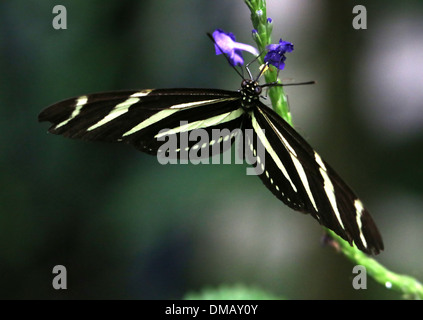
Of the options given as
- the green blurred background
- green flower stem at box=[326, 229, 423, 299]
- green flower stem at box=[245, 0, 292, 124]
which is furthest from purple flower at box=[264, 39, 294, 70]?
the green blurred background

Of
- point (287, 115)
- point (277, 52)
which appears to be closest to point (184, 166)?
point (287, 115)

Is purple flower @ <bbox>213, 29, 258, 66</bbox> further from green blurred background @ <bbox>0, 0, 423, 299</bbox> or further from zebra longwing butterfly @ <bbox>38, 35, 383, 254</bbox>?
green blurred background @ <bbox>0, 0, 423, 299</bbox>

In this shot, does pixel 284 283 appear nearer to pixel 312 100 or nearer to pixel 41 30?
pixel 312 100

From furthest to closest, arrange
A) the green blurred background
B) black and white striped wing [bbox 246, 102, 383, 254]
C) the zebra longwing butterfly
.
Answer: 1. the green blurred background
2. the zebra longwing butterfly
3. black and white striped wing [bbox 246, 102, 383, 254]

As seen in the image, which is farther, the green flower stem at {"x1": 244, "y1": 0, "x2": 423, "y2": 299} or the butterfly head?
the butterfly head

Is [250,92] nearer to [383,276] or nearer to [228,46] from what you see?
[228,46]

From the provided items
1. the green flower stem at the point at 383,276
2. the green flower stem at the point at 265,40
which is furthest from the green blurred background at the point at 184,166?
the green flower stem at the point at 265,40

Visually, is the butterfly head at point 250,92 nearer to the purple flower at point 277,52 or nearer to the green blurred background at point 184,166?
Result: the purple flower at point 277,52
